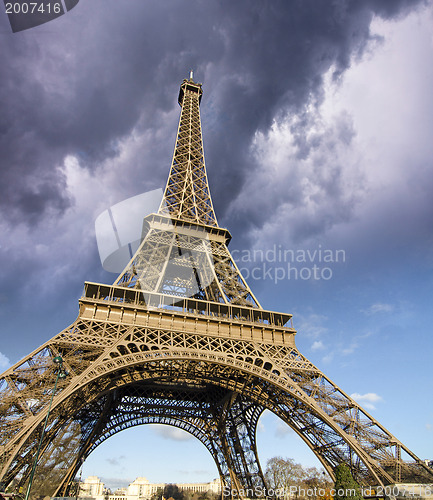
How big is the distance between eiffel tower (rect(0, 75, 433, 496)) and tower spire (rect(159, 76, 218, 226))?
8.8 inches

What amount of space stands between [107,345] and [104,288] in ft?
13.9

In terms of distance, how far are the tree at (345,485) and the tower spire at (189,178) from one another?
2132 centimetres

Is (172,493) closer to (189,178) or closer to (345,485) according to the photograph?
(189,178)

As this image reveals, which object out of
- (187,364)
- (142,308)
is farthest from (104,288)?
(187,364)

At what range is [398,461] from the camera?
734 inches

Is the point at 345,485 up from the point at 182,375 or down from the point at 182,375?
down

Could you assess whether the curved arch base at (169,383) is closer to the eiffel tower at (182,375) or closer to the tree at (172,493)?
the eiffel tower at (182,375)

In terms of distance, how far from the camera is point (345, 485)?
1808 centimetres

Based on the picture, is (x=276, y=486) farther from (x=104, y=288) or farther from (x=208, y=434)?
(x=104, y=288)

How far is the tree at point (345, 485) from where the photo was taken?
17.8 meters

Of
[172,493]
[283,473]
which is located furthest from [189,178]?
[172,493]

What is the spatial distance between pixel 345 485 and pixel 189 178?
2877 centimetres

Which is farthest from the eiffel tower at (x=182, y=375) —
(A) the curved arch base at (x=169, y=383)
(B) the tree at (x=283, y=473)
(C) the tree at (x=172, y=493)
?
(C) the tree at (x=172, y=493)

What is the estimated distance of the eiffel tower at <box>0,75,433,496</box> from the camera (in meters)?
18.2
